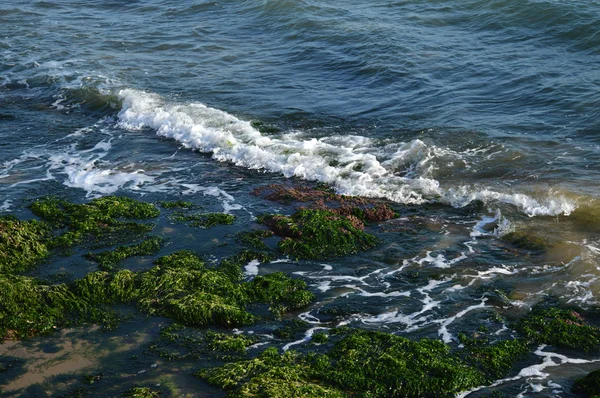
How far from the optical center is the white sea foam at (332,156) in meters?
14.0

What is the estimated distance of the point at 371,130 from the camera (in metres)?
17.9

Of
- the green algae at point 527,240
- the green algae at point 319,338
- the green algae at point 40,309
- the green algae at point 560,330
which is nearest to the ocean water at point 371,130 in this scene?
the green algae at point 527,240

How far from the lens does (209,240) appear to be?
39.1 feet

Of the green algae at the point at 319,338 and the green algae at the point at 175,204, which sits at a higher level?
the green algae at the point at 175,204

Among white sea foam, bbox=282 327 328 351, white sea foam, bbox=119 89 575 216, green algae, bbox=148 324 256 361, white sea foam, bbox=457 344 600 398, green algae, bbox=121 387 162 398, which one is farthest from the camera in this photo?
white sea foam, bbox=119 89 575 216

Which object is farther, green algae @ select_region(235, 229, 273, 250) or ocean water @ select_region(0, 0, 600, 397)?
green algae @ select_region(235, 229, 273, 250)

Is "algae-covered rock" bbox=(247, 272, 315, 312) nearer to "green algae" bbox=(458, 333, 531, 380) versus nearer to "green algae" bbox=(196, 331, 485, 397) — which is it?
"green algae" bbox=(196, 331, 485, 397)

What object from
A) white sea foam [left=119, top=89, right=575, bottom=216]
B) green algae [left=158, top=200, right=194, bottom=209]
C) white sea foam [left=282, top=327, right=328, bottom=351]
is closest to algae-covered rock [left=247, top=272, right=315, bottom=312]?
white sea foam [left=282, top=327, right=328, bottom=351]

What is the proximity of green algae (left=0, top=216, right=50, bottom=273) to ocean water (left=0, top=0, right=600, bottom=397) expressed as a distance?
50.7 inches

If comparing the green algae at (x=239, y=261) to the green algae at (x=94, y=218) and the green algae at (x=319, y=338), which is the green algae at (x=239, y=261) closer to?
the green algae at (x=94, y=218)

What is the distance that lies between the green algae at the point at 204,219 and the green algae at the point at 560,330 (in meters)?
5.46

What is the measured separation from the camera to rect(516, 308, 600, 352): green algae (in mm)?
9109

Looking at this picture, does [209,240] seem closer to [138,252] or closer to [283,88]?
[138,252]

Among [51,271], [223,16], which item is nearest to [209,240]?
[51,271]
